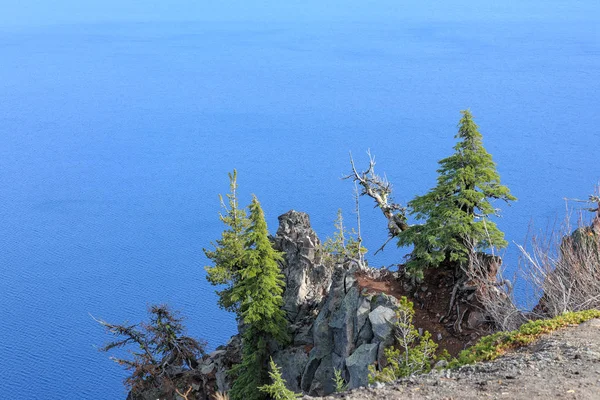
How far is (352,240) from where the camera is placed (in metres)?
29.5

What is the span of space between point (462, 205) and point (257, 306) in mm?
7578

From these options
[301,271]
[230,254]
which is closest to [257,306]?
[301,271]

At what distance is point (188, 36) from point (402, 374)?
117 metres

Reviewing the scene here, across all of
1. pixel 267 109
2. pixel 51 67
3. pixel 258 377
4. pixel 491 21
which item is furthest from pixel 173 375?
pixel 491 21

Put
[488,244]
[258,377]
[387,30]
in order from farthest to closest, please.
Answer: [387,30] < [258,377] < [488,244]

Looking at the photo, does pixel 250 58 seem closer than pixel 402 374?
No

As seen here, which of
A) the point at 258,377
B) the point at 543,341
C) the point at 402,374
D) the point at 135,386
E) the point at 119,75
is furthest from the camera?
the point at 119,75

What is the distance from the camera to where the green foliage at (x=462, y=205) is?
21.8 meters

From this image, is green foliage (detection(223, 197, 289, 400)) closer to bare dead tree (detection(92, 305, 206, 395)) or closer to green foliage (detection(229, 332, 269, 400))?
green foliage (detection(229, 332, 269, 400))

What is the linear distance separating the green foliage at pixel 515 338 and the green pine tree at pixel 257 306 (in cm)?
1014

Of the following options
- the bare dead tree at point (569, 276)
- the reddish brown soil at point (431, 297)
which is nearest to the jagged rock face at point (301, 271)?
the reddish brown soil at point (431, 297)

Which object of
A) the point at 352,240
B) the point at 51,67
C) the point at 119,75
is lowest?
the point at 352,240

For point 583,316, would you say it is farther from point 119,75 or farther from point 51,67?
point 51,67

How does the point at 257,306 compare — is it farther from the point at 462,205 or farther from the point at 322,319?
the point at 462,205
